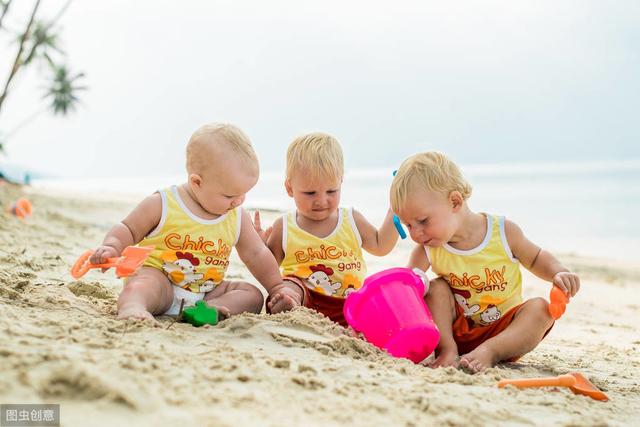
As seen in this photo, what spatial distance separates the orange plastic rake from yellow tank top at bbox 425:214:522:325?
114 centimetres

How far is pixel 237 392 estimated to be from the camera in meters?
1.38

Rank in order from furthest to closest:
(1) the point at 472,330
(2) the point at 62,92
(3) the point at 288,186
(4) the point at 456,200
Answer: (2) the point at 62,92 → (3) the point at 288,186 → (1) the point at 472,330 → (4) the point at 456,200

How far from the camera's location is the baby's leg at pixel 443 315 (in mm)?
2416

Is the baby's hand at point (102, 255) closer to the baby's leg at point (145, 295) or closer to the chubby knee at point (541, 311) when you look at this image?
the baby's leg at point (145, 295)

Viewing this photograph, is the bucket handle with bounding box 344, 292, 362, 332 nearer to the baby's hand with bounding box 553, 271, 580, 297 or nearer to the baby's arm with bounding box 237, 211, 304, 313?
the baby's arm with bounding box 237, 211, 304, 313

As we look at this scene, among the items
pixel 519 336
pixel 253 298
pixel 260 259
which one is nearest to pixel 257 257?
pixel 260 259

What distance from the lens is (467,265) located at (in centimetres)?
255

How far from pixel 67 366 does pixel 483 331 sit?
172 centimetres

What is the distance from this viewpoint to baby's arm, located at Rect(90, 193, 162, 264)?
96.0 inches

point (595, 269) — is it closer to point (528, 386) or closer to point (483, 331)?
point (483, 331)

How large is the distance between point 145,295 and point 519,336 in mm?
1381

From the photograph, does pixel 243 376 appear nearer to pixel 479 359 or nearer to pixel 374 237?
pixel 479 359

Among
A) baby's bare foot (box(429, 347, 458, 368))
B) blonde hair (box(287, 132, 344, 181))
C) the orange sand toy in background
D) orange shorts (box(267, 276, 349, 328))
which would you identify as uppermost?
blonde hair (box(287, 132, 344, 181))

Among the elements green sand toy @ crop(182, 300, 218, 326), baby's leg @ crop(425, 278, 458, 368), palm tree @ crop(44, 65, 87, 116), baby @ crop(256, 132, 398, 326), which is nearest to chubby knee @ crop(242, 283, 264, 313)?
baby @ crop(256, 132, 398, 326)
